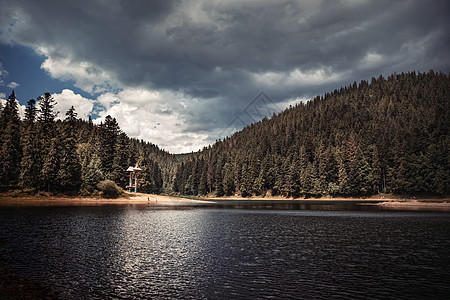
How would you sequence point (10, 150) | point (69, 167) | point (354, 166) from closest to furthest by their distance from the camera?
point (10, 150) → point (69, 167) → point (354, 166)

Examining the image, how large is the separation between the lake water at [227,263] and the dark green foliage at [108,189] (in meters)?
59.3

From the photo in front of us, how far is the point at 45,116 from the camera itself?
94.4 metres

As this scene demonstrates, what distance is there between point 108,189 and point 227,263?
8471 centimetres

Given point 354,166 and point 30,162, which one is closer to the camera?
point 30,162

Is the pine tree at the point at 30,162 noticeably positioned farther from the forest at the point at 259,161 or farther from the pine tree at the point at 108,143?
the pine tree at the point at 108,143

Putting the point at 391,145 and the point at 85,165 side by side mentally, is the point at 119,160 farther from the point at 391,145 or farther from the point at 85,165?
the point at 391,145

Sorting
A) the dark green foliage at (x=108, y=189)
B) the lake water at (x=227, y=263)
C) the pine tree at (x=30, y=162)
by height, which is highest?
the pine tree at (x=30, y=162)

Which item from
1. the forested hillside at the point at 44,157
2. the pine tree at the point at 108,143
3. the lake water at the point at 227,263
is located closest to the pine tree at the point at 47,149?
the forested hillside at the point at 44,157

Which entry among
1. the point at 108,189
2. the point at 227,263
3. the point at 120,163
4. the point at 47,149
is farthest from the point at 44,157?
the point at 227,263

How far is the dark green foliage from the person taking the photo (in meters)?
92.8

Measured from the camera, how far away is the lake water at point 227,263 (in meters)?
15.3

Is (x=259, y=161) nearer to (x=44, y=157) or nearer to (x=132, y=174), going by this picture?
(x=132, y=174)

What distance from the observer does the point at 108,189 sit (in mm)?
94812

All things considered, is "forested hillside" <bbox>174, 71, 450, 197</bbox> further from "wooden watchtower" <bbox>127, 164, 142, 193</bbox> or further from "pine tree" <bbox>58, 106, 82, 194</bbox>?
"pine tree" <bbox>58, 106, 82, 194</bbox>
